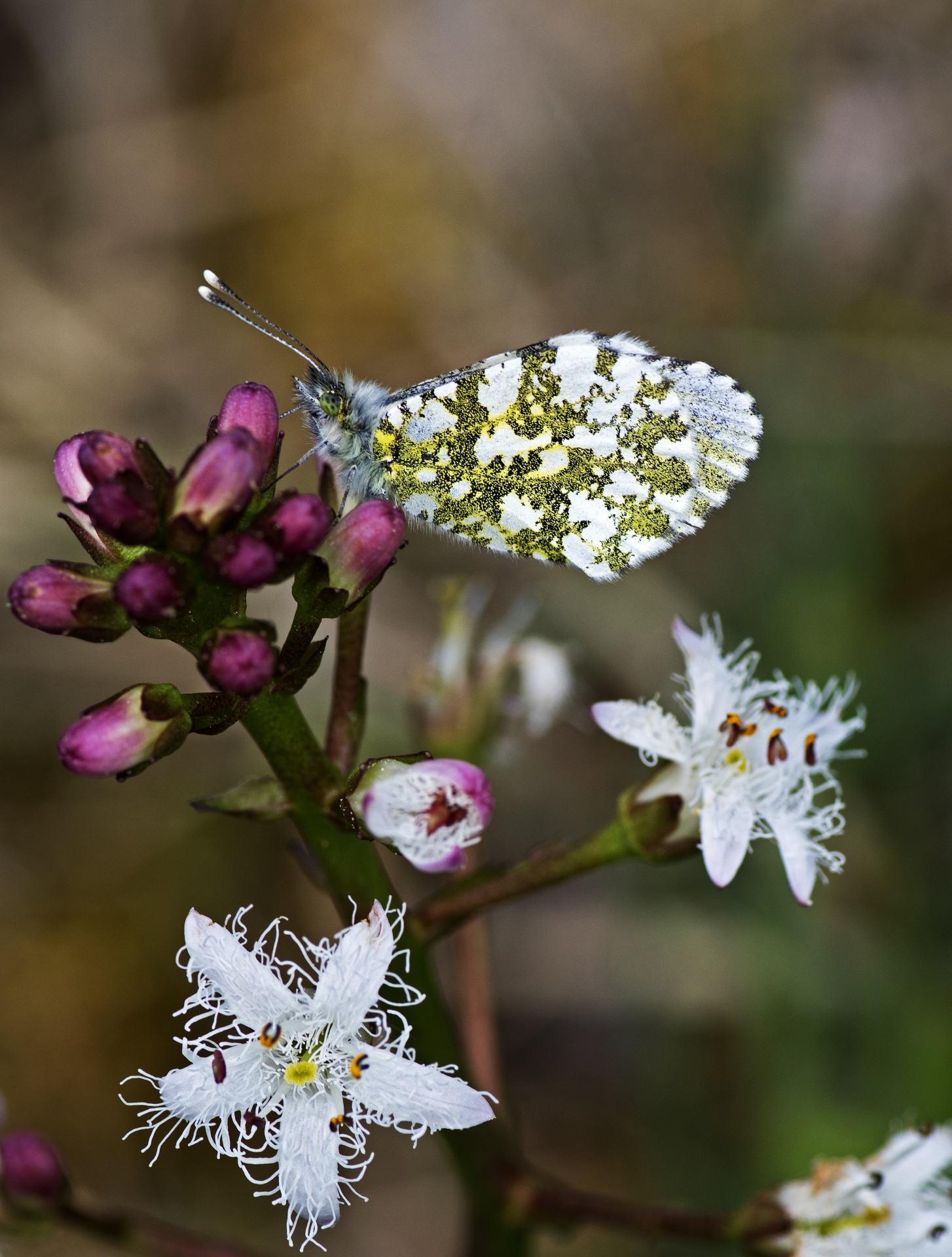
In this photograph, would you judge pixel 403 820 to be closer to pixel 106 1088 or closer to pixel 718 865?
pixel 718 865

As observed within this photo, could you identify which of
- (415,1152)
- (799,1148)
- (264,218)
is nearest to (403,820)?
(799,1148)

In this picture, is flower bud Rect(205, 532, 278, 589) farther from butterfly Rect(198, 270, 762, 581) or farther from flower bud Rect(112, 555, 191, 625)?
butterfly Rect(198, 270, 762, 581)

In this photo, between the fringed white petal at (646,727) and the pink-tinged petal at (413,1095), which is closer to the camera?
the pink-tinged petal at (413,1095)

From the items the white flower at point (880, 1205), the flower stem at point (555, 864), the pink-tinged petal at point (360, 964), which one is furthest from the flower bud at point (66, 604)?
the white flower at point (880, 1205)

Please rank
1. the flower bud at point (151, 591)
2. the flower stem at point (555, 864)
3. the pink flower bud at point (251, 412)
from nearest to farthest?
the flower bud at point (151, 591)
the pink flower bud at point (251, 412)
the flower stem at point (555, 864)

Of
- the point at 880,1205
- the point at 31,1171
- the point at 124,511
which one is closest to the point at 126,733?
the point at 124,511

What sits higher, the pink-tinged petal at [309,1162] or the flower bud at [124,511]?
the flower bud at [124,511]

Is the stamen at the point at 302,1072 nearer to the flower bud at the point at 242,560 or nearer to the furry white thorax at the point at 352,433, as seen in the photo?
the flower bud at the point at 242,560
